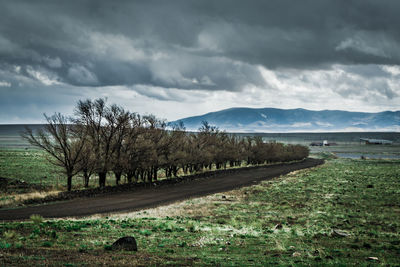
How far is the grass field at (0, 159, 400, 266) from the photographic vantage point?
12.3 metres

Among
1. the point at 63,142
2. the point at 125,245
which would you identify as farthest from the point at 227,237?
the point at 63,142

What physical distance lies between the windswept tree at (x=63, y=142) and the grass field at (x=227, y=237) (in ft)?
51.3

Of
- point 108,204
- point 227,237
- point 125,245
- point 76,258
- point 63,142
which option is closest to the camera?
point 76,258

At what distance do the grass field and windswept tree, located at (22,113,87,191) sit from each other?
616 inches

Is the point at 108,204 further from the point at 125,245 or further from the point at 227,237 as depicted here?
the point at 125,245

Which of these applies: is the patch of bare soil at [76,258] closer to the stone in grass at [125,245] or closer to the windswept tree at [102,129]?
the stone in grass at [125,245]

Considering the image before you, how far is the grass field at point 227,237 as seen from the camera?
40.2ft

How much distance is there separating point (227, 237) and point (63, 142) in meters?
27.9

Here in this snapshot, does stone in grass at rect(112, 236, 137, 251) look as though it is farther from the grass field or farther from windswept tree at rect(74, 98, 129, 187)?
windswept tree at rect(74, 98, 129, 187)

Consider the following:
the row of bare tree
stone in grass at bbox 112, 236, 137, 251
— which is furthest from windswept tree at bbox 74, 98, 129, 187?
stone in grass at bbox 112, 236, 137, 251

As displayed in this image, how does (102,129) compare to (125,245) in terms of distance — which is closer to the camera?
(125,245)

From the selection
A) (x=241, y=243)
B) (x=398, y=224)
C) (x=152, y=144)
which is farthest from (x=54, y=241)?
(x=152, y=144)

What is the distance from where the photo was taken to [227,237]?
17.7 m

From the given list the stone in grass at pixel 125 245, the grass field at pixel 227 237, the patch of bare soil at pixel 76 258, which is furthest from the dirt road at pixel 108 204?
the stone in grass at pixel 125 245
